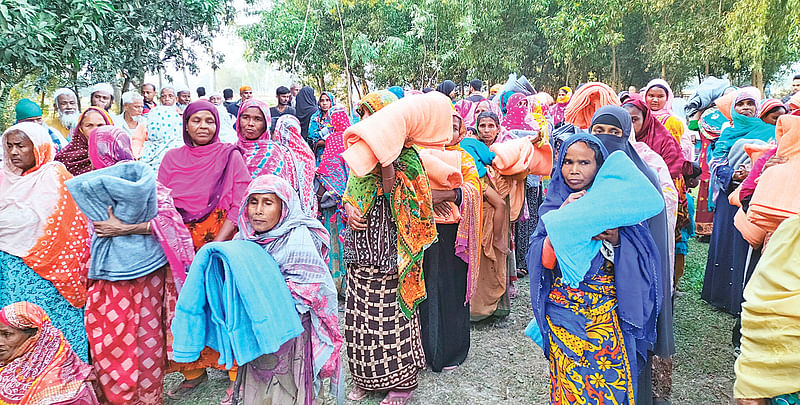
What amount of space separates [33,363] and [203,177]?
1.55 metres

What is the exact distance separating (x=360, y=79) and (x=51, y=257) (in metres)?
18.7

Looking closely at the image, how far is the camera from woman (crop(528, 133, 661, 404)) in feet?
8.65

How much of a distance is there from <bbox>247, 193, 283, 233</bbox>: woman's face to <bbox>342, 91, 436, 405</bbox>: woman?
682 millimetres

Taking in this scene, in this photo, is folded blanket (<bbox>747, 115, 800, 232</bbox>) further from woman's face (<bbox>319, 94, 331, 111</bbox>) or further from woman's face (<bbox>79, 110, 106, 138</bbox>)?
woman's face (<bbox>319, 94, 331, 111</bbox>)

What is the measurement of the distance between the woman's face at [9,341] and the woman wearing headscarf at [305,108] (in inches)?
196

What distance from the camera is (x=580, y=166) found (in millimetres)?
2729

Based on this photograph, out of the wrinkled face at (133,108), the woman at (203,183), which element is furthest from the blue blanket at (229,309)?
the wrinkled face at (133,108)

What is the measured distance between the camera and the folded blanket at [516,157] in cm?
484

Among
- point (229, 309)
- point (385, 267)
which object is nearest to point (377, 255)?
point (385, 267)

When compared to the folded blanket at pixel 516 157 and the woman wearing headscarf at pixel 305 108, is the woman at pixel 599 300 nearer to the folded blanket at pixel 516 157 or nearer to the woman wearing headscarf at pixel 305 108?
the folded blanket at pixel 516 157

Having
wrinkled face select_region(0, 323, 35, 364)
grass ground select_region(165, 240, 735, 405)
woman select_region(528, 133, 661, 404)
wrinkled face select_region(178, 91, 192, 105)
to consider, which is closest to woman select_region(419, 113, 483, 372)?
grass ground select_region(165, 240, 735, 405)

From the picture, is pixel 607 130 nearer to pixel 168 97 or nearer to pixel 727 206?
pixel 727 206

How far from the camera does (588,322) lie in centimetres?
271

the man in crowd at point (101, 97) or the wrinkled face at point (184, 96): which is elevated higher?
the wrinkled face at point (184, 96)
